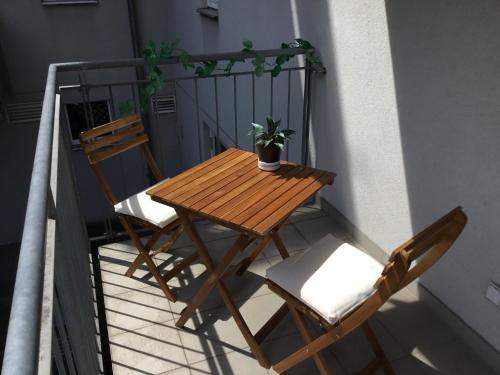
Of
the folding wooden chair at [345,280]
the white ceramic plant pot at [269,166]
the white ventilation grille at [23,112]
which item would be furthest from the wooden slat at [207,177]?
the white ventilation grille at [23,112]

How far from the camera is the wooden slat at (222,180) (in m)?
2.00

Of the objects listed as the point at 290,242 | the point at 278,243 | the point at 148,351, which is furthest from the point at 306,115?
the point at 148,351

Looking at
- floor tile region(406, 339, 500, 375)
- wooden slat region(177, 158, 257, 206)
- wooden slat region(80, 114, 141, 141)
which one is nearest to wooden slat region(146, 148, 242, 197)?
wooden slat region(177, 158, 257, 206)

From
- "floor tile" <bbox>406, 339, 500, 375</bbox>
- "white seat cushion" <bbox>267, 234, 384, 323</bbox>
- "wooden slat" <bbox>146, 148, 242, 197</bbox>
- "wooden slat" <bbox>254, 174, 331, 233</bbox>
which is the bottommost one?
"floor tile" <bbox>406, 339, 500, 375</bbox>

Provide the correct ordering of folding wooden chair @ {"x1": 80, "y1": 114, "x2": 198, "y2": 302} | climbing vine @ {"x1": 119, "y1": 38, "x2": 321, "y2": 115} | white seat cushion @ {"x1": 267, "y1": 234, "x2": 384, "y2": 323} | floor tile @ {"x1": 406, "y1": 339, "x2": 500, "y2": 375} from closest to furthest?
1. white seat cushion @ {"x1": 267, "y1": 234, "x2": 384, "y2": 323}
2. floor tile @ {"x1": 406, "y1": 339, "x2": 500, "y2": 375}
3. folding wooden chair @ {"x1": 80, "y1": 114, "x2": 198, "y2": 302}
4. climbing vine @ {"x1": 119, "y1": 38, "x2": 321, "y2": 115}

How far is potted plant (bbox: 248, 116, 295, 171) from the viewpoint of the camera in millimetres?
2246

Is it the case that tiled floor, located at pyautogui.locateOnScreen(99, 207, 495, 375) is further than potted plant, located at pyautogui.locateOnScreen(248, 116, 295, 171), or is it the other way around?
potted plant, located at pyautogui.locateOnScreen(248, 116, 295, 171)

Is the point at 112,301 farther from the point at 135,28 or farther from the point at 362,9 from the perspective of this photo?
the point at 135,28

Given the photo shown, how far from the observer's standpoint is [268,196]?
6.64ft

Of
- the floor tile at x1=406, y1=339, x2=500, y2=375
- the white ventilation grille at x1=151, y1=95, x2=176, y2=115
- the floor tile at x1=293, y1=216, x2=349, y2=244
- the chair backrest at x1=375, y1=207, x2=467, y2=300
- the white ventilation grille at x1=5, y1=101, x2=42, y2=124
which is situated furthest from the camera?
the white ventilation grille at x1=151, y1=95, x2=176, y2=115

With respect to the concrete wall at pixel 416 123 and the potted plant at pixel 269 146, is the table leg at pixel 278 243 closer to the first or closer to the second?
the potted plant at pixel 269 146

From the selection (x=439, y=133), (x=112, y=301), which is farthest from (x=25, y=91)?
(x=439, y=133)

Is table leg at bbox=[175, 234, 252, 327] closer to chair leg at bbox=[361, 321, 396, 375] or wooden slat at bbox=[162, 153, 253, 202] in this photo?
wooden slat at bbox=[162, 153, 253, 202]

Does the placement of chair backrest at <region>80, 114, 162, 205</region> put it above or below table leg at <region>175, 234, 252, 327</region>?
above
